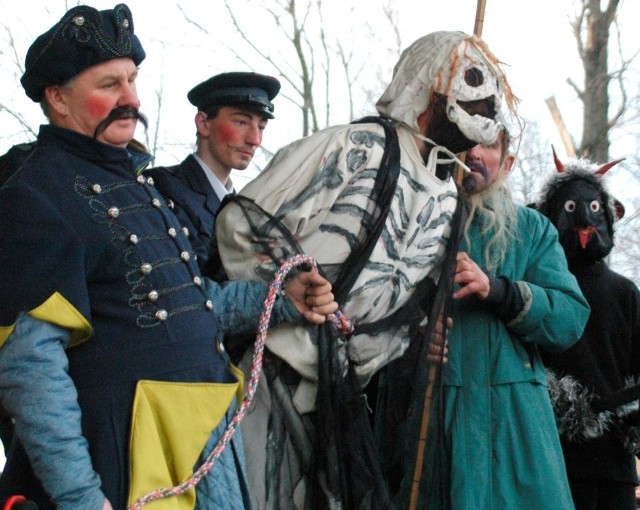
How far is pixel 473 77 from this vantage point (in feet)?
10.4

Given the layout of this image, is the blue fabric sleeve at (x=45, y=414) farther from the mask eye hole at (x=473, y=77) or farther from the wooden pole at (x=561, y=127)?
the wooden pole at (x=561, y=127)

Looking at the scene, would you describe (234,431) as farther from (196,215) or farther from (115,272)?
(196,215)

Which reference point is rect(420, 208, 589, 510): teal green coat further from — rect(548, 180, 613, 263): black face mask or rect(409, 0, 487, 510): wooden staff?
rect(548, 180, 613, 263): black face mask

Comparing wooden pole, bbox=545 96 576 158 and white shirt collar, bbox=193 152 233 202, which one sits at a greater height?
wooden pole, bbox=545 96 576 158

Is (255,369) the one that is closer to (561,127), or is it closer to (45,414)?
(45,414)

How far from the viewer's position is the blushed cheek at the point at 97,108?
246cm

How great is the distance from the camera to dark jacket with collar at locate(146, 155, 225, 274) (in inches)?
140

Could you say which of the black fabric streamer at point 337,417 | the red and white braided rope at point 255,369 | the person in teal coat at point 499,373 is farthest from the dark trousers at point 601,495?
the red and white braided rope at point 255,369

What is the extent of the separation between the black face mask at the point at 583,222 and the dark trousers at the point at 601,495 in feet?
2.95

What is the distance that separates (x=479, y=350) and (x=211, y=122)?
1.55 metres

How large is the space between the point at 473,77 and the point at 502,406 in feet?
3.51

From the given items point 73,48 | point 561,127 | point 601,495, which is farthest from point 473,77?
point 561,127

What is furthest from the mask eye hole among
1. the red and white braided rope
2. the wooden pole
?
the wooden pole

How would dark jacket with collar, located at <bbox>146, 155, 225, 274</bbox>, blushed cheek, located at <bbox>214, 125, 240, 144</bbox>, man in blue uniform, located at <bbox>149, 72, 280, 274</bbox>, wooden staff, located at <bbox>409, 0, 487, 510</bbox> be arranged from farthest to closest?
blushed cheek, located at <bbox>214, 125, 240, 144</bbox> → man in blue uniform, located at <bbox>149, 72, 280, 274</bbox> → dark jacket with collar, located at <bbox>146, 155, 225, 274</bbox> → wooden staff, located at <bbox>409, 0, 487, 510</bbox>
